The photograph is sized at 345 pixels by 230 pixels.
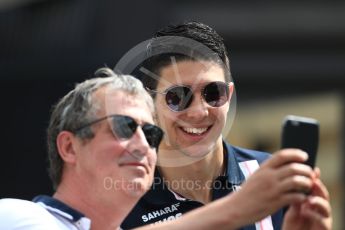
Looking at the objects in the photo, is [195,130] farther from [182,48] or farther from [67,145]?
[67,145]

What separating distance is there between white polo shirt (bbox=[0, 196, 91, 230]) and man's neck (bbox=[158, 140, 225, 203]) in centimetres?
130

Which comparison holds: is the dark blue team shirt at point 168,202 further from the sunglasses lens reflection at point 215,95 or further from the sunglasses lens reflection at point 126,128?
the sunglasses lens reflection at point 126,128

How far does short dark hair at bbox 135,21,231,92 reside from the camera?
4.64m

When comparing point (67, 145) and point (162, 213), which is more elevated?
point (67, 145)

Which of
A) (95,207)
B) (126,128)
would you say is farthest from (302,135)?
(95,207)

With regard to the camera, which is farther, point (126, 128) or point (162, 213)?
point (162, 213)

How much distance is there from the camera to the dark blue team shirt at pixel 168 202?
4.54 meters

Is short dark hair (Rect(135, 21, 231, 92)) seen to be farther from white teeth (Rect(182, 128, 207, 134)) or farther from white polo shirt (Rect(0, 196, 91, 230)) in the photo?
white polo shirt (Rect(0, 196, 91, 230))

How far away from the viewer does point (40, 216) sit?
10.8 ft

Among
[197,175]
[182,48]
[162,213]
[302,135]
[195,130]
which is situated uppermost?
[182,48]

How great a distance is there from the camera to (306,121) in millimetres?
2768

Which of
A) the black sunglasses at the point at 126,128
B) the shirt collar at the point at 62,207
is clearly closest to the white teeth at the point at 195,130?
the black sunglasses at the point at 126,128

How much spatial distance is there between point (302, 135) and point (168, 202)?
6.25 feet

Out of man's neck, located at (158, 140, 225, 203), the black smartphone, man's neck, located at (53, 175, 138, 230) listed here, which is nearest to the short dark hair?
man's neck, located at (158, 140, 225, 203)
